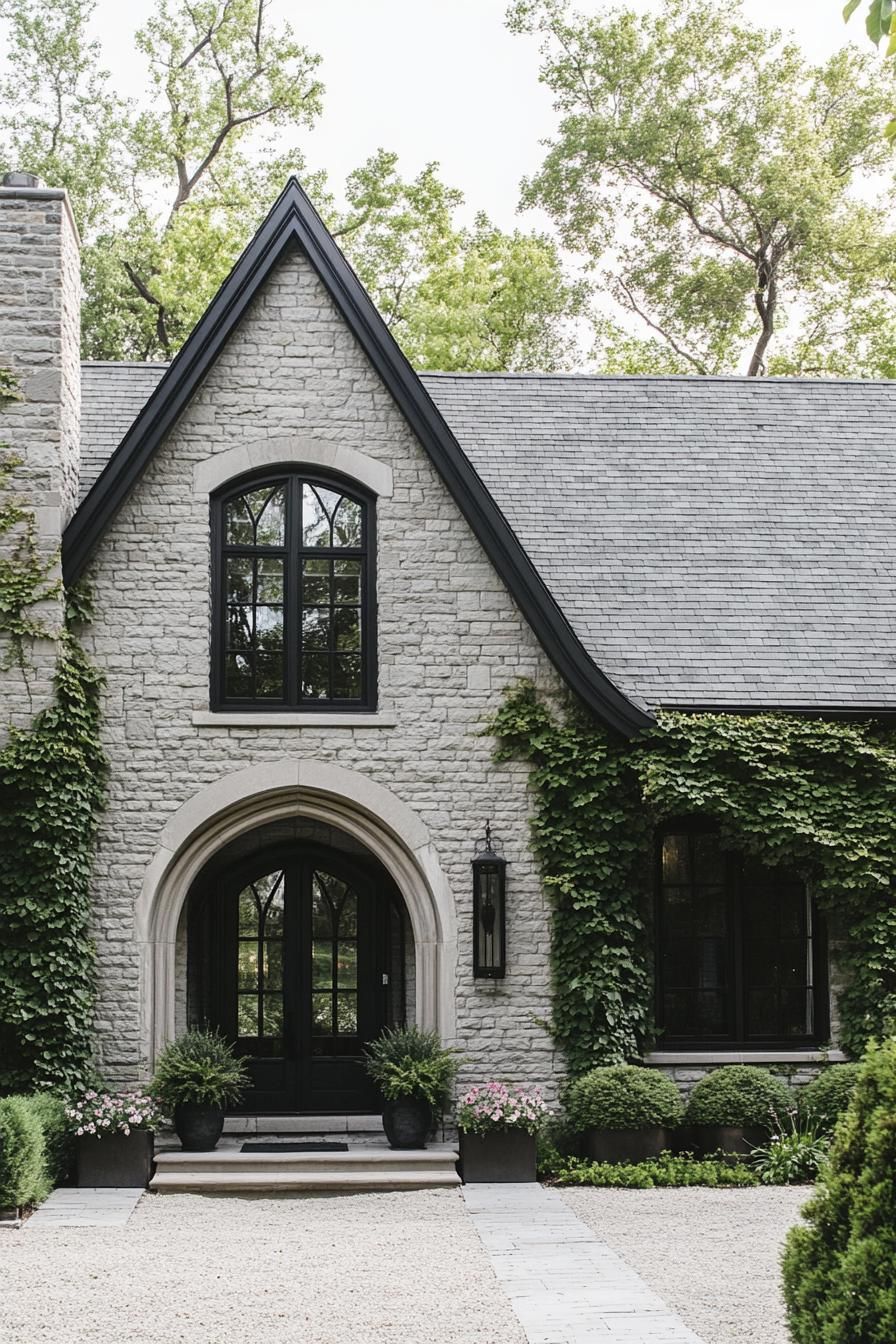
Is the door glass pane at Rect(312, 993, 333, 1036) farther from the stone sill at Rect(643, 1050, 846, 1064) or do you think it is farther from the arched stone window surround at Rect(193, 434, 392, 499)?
the arched stone window surround at Rect(193, 434, 392, 499)

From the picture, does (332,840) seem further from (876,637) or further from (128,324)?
(128,324)

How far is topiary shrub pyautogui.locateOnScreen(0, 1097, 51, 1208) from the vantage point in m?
10.0

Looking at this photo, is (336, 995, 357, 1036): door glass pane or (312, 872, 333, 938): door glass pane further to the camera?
(312, 872, 333, 938): door glass pane

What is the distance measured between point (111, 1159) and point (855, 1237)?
24.3 feet

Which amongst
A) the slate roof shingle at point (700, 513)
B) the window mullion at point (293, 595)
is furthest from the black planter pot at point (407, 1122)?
the slate roof shingle at point (700, 513)

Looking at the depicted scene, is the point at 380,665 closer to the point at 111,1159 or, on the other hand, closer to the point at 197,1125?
the point at 197,1125

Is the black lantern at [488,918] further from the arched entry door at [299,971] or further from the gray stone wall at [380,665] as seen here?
the arched entry door at [299,971]

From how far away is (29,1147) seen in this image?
33.5 ft

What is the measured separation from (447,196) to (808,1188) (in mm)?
22523

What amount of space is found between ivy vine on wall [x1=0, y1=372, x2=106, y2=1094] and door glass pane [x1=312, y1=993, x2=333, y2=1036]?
218 centimetres

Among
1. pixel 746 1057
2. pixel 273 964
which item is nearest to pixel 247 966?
pixel 273 964

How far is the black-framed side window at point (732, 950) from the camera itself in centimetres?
1323

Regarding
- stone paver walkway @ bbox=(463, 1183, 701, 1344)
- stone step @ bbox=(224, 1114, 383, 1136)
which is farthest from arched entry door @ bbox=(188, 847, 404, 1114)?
stone paver walkway @ bbox=(463, 1183, 701, 1344)

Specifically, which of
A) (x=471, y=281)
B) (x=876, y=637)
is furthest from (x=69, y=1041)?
(x=471, y=281)
